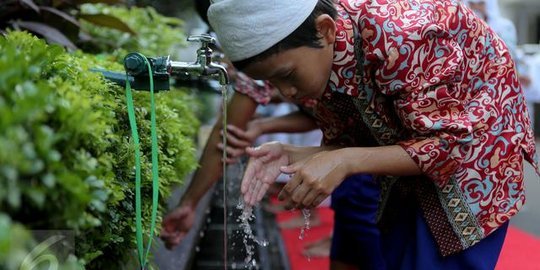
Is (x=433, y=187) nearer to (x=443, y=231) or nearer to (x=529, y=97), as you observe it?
(x=443, y=231)

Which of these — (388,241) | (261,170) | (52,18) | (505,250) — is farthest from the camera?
(505,250)

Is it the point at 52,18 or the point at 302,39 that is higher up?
the point at 302,39

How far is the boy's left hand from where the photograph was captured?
2.06 meters

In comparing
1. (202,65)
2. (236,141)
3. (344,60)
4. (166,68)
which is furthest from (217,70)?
(236,141)

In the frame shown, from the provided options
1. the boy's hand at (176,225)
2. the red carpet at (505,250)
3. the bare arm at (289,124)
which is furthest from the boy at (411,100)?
the red carpet at (505,250)

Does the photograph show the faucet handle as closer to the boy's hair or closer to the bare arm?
the boy's hair

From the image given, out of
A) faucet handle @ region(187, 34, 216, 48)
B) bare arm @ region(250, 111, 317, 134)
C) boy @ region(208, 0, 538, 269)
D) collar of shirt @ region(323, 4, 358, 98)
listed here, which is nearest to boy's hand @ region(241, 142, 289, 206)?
boy @ region(208, 0, 538, 269)

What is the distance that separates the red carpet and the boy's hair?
9.00ft

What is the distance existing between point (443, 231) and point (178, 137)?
1.02m

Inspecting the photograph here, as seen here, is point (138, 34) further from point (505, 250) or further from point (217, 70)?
point (505, 250)

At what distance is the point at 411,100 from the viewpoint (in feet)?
6.91

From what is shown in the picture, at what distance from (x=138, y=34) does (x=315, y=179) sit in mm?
2517

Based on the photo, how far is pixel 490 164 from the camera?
230 cm

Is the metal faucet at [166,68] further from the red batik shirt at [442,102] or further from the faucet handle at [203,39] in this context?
the red batik shirt at [442,102]
